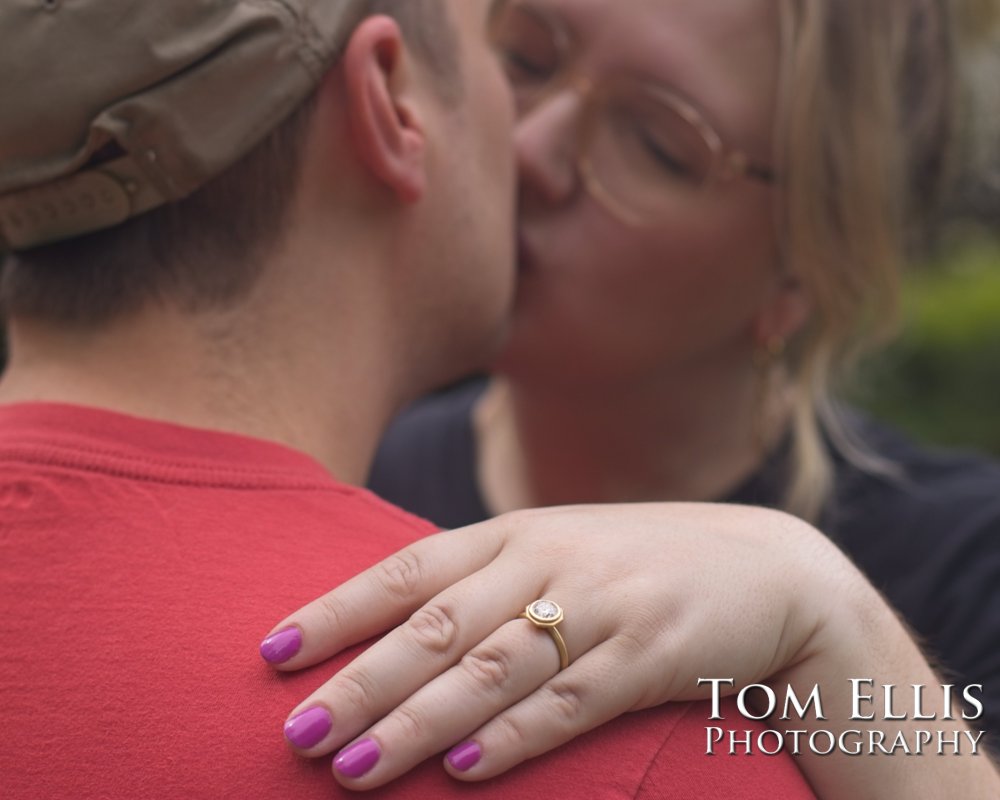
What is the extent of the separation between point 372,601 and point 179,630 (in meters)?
0.21

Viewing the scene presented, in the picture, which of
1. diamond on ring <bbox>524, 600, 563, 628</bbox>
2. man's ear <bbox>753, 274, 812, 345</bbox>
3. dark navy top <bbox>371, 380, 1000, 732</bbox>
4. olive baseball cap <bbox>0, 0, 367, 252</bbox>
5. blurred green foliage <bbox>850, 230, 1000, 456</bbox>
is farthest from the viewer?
blurred green foliage <bbox>850, 230, 1000, 456</bbox>

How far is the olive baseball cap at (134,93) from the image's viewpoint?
58.2 inches

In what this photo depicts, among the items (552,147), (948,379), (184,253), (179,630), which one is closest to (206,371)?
(184,253)

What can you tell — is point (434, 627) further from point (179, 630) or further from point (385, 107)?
point (385, 107)

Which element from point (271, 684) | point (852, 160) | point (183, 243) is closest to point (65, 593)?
point (271, 684)

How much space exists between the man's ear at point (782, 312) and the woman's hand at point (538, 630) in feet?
4.93

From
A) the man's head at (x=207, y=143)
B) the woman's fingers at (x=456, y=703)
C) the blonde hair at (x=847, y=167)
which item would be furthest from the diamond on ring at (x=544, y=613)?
the blonde hair at (x=847, y=167)

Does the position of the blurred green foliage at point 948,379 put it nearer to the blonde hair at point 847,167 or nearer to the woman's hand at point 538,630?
the blonde hair at point 847,167

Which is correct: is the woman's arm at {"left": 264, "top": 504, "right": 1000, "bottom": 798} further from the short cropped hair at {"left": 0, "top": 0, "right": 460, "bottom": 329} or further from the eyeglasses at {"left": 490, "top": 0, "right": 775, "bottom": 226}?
the eyeglasses at {"left": 490, "top": 0, "right": 775, "bottom": 226}

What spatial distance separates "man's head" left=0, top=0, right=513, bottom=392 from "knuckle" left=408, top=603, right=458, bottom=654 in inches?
21.7

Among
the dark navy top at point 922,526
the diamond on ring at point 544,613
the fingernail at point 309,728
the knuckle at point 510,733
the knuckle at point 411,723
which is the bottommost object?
the dark navy top at point 922,526

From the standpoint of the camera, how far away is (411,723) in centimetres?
123

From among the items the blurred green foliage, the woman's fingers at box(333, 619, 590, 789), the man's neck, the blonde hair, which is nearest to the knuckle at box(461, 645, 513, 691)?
the woman's fingers at box(333, 619, 590, 789)

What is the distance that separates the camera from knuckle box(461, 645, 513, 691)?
1274 millimetres
